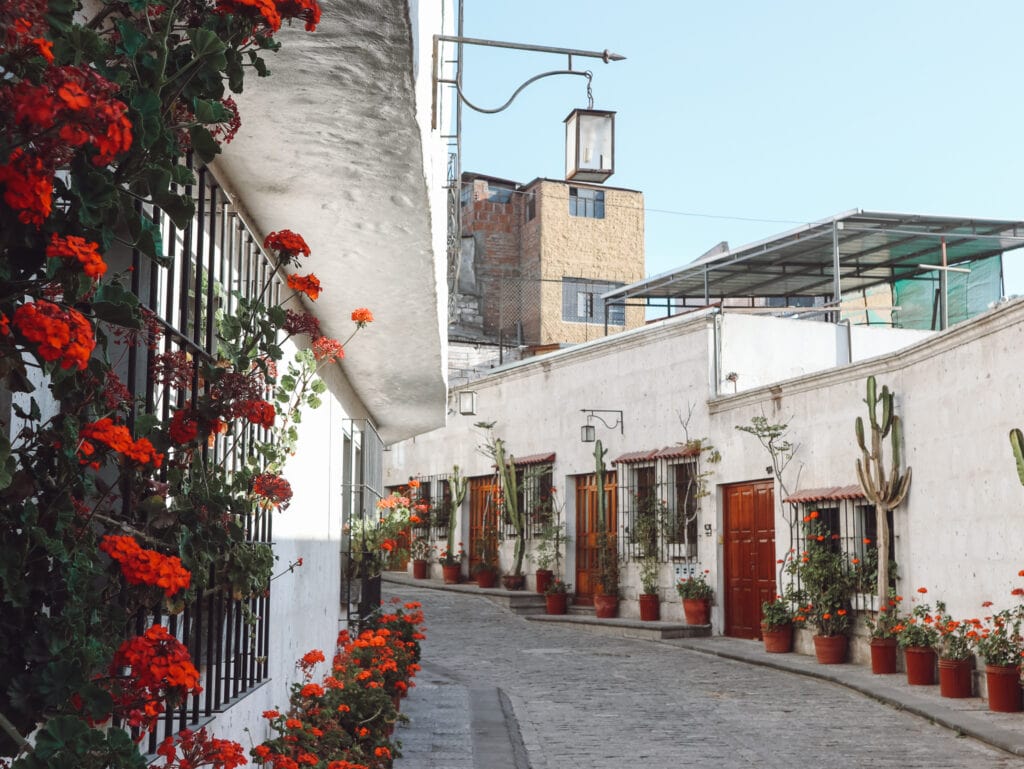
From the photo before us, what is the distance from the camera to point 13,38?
1255mm

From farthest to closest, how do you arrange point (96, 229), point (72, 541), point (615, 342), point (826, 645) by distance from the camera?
point (615, 342) < point (826, 645) < point (72, 541) < point (96, 229)

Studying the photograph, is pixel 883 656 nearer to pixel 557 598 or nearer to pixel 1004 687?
pixel 1004 687

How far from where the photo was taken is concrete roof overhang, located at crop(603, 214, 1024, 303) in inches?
701

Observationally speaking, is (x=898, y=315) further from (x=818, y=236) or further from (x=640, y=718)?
(x=640, y=718)

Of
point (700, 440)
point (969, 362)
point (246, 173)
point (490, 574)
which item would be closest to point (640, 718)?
point (969, 362)

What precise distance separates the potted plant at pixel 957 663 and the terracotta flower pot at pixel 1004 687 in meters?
0.63

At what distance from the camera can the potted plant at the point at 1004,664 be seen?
984 centimetres

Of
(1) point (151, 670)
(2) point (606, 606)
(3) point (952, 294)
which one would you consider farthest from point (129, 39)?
(3) point (952, 294)

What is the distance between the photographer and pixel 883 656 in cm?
1250

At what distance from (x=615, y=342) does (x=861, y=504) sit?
744 cm

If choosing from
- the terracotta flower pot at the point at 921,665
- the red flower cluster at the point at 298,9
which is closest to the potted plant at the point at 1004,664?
the terracotta flower pot at the point at 921,665

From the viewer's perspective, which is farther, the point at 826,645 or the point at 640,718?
the point at 826,645

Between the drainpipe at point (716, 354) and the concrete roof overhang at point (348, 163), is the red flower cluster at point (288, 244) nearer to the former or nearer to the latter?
the concrete roof overhang at point (348, 163)

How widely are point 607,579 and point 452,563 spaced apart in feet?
19.2
